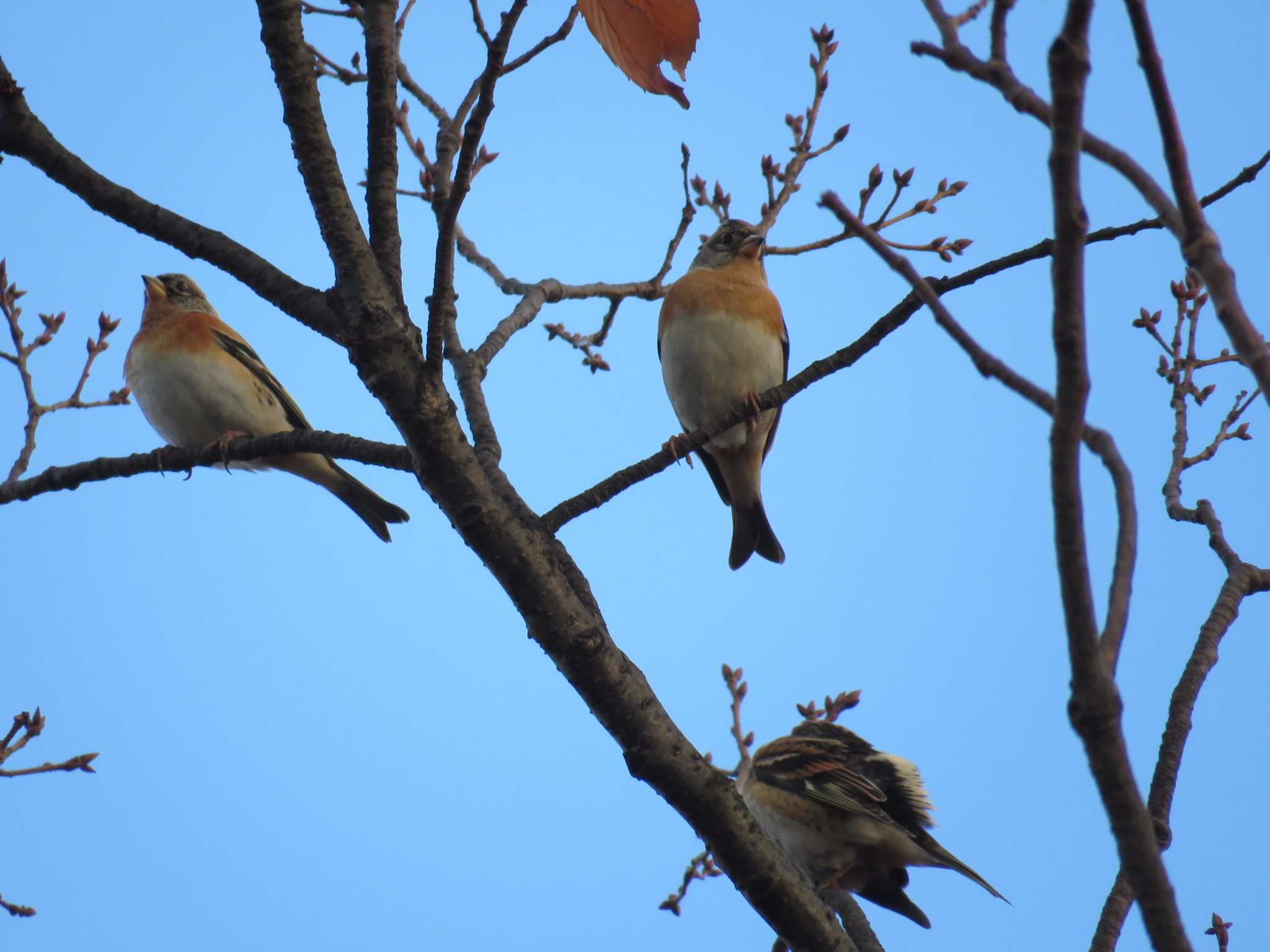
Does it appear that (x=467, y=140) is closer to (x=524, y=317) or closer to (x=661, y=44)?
(x=661, y=44)

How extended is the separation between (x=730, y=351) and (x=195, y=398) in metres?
3.11

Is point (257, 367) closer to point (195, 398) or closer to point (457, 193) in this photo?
point (195, 398)

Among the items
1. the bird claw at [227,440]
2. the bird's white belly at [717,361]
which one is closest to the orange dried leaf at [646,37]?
the bird claw at [227,440]

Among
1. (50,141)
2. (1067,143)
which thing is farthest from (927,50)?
(50,141)

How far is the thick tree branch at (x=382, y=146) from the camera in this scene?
10.2ft

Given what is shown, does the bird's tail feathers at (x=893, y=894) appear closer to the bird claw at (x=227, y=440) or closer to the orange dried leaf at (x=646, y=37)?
the bird claw at (x=227, y=440)

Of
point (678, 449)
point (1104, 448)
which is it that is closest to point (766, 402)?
point (678, 449)

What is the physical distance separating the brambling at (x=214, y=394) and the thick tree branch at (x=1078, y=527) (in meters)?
5.89

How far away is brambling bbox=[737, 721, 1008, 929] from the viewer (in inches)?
226

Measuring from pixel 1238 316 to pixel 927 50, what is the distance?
507mm

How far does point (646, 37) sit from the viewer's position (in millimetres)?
2076

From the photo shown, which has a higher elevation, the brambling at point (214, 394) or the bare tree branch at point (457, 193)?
the brambling at point (214, 394)

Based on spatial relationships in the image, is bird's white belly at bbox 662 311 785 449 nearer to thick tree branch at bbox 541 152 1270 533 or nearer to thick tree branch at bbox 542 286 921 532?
thick tree branch at bbox 541 152 1270 533

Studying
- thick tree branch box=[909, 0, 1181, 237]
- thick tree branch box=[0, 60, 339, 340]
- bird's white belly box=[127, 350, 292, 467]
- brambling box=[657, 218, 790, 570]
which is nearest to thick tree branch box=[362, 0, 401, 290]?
thick tree branch box=[0, 60, 339, 340]
